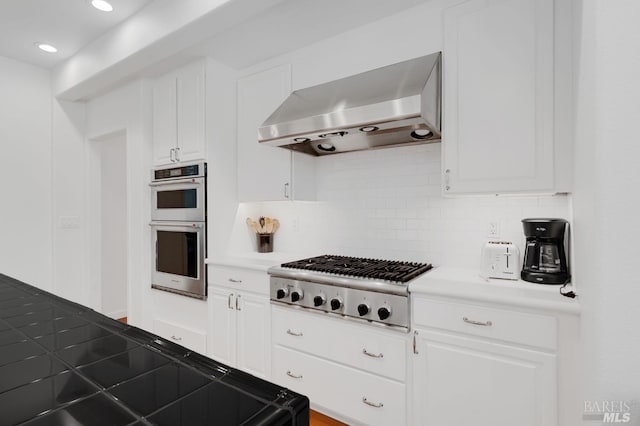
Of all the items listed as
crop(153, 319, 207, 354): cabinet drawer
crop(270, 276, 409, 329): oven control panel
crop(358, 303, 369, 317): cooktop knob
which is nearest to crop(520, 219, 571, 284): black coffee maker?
crop(270, 276, 409, 329): oven control panel

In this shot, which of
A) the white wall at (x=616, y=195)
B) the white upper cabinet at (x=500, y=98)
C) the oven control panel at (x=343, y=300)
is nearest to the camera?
the white wall at (x=616, y=195)

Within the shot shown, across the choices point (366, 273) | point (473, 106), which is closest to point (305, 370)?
point (366, 273)

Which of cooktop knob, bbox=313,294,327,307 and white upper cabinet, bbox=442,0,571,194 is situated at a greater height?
white upper cabinet, bbox=442,0,571,194

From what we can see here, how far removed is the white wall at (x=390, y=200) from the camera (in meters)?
2.05

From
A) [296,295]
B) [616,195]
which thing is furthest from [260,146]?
[616,195]

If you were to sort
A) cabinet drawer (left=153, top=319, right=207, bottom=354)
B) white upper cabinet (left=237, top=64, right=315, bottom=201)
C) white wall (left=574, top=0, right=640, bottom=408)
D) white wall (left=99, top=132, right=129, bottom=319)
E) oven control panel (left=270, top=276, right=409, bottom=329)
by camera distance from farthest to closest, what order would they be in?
1. white wall (left=99, top=132, right=129, bottom=319)
2. cabinet drawer (left=153, top=319, right=207, bottom=354)
3. white upper cabinet (left=237, top=64, right=315, bottom=201)
4. oven control panel (left=270, top=276, right=409, bottom=329)
5. white wall (left=574, top=0, right=640, bottom=408)

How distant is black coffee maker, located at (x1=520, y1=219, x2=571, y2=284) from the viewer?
1.73 meters

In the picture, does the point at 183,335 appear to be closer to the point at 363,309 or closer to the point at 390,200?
the point at 363,309

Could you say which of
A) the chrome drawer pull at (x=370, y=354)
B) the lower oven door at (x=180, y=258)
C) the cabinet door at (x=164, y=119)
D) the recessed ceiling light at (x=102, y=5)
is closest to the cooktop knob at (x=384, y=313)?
the chrome drawer pull at (x=370, y=354)

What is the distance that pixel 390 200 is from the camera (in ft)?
8.18

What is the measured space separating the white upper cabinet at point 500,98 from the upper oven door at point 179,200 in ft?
6.24

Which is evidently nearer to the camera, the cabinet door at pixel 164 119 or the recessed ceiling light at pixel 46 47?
the cabinet door at pixel 164 119

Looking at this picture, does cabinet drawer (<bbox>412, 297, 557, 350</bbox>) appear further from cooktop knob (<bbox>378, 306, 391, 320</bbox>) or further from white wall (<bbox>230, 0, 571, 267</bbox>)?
white wall (<bbox>230, 0, 571, 267</bbox>)

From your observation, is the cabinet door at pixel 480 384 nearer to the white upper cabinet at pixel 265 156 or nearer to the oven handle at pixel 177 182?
the white upper cabinet at pixel 265 156
